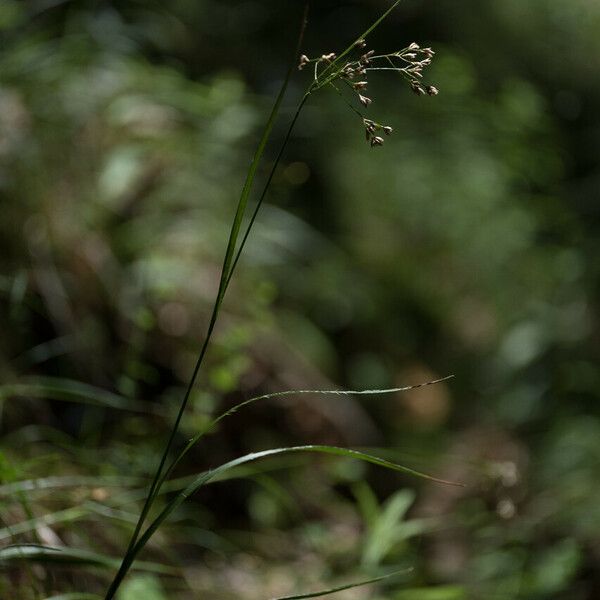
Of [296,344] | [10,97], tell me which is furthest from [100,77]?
[296,344]

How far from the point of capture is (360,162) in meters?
3.58

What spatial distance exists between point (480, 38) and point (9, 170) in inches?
98.2

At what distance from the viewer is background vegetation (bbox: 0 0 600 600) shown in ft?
5.40

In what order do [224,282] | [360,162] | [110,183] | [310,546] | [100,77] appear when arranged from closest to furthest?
[224,282] → [310,546] → [110,183] → [100,77] → [360,162]

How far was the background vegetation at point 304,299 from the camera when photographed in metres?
1.65

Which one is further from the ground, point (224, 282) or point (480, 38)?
point (480, 38)

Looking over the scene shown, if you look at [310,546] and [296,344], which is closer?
[310,546]

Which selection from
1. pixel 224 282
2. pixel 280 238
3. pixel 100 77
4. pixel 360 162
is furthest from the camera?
pixel 360 162

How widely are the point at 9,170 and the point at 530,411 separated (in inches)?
75.6

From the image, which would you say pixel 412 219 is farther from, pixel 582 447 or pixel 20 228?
pixel 20 228

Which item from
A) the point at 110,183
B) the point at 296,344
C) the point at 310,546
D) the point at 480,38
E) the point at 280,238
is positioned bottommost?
the point at 310,546

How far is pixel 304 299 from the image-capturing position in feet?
9.82

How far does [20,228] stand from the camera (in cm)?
203

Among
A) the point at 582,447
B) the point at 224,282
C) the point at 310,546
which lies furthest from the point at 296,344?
the point at 224,282
